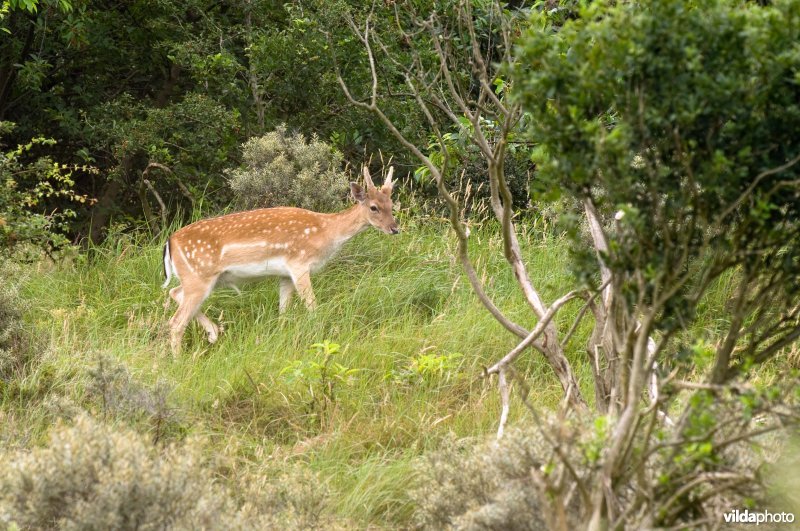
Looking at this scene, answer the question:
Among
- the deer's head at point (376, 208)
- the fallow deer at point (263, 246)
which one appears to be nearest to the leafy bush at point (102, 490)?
the fallow deer at point (263, 246)

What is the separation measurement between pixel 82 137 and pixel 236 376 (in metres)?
6.34

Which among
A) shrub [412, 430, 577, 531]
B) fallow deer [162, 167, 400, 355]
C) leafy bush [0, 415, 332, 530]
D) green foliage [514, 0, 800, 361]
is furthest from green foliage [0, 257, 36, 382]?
green foliage [514, 0, 800, 361]

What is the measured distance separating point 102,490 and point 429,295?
15.6ft

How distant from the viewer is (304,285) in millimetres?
9078

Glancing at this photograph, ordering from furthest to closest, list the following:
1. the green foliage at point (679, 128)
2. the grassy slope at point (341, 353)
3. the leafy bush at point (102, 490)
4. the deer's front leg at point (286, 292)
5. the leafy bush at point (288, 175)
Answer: the leafy bush at point (288, 175), the deer's front leg at point (286, 292), the grassy slope at point (341, 353), the leafy bush at point (102, 490), the green foliage at point (679, 128)

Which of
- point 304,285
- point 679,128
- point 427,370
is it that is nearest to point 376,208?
point 304,285

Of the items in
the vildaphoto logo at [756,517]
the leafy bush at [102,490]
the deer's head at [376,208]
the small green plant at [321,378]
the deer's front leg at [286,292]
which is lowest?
Answer: the deer's front leg at [286,292]

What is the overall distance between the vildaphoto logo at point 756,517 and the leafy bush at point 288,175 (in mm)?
6582

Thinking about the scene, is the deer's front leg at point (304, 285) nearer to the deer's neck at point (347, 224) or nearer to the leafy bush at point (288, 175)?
the deer's neck at point (347, 224)

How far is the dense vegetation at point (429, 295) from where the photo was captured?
13.2ft

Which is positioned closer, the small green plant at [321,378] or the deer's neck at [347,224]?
the small green plant at [321,378]

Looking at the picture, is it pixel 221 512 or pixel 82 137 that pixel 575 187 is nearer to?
pixel 221 512

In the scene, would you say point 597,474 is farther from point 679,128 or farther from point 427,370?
point 427,370

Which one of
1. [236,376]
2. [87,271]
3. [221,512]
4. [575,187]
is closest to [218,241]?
[87,271]
